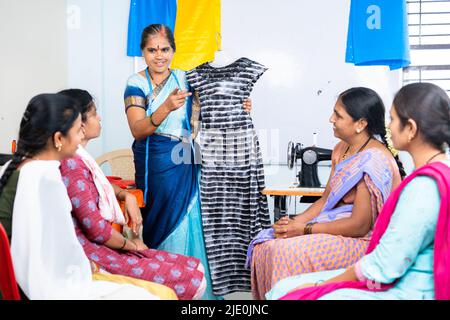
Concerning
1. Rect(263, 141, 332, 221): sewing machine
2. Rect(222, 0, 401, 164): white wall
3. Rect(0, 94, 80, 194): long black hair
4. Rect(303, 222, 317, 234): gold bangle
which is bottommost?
Rect(303, 222, 317, 234): gold bangle

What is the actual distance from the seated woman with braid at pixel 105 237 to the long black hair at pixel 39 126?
0.90ft

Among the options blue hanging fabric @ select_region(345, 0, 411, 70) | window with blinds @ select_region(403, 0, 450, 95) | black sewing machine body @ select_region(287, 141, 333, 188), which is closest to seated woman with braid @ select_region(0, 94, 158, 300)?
black sewing machine body @ select_region(287, 141, 333, 188)

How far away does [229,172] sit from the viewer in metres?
3.27

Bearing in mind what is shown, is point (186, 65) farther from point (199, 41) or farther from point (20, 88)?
point (20, 88)

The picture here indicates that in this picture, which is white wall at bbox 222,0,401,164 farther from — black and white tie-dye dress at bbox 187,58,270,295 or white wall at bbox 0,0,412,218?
black and white tie-dye dress at bbox 187,58,270,295

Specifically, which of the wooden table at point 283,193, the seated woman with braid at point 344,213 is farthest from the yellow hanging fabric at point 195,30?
the seated woman with braid at point 344,213

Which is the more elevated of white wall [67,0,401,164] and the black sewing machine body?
white wall [67,0,401,164]

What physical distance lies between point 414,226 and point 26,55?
3.66m

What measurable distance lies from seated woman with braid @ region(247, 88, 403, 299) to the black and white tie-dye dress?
22.1 inches

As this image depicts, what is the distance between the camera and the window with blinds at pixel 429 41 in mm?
5137

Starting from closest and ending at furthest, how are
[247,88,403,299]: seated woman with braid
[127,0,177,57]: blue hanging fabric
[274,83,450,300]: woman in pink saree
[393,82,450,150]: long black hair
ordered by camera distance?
1. [274,83,450,300]: woman in pink saree
2. [393,82,450,150]: long black hair
3. [247,88,403,299]: seated woman with braid
4. [127,0,177,57]: blue hanging fabric

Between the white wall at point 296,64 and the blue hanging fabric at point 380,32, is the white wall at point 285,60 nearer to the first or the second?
the white wall at point 296,64

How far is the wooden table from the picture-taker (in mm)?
3094

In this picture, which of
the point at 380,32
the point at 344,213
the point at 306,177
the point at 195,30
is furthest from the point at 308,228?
the point at 195,30
